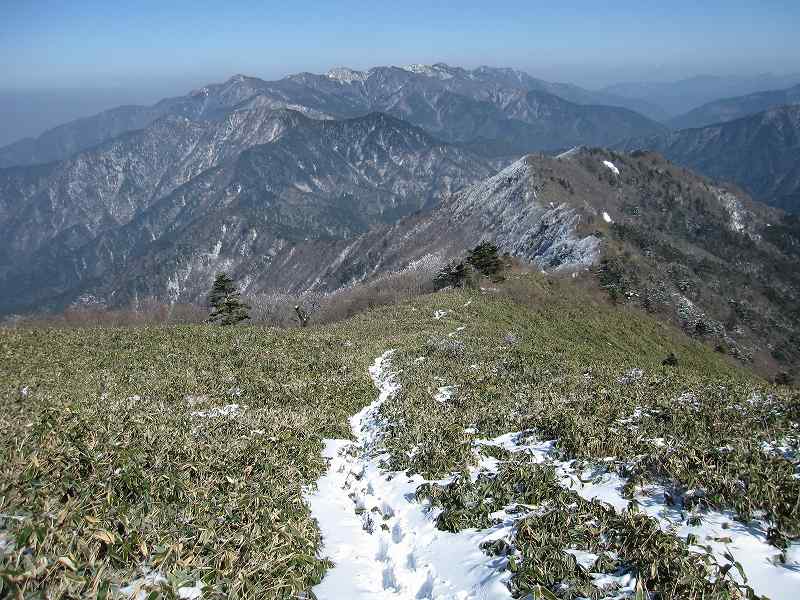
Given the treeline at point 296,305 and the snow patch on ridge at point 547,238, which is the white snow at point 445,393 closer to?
the treeline at point 296,305

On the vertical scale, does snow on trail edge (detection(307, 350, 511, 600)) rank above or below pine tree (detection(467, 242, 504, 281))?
above

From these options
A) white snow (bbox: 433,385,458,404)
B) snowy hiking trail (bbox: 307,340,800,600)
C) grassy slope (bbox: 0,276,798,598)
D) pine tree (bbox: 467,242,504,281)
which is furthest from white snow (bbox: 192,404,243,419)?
pine tree (bbox: 467,242,504,281)

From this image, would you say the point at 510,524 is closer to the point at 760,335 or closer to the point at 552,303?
the point at 552,303

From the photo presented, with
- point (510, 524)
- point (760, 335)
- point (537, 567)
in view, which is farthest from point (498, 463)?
point (760, 335)

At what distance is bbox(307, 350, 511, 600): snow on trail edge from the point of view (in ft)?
28.1

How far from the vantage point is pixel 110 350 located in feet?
93.2

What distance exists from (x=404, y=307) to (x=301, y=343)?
17649 mm

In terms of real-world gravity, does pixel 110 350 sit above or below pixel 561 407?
below

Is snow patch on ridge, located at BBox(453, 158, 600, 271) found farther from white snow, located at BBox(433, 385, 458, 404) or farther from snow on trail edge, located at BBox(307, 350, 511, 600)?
snow on trail edge, located at BBox(307, 350, 511, 600)

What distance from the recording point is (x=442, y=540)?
1016cm

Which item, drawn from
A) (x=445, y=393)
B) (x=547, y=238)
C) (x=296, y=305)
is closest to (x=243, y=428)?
(x=445, y=393)

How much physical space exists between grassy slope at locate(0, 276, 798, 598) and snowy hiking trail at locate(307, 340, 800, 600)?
26.0 inches

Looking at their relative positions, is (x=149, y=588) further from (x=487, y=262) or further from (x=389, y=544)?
(x=487, y=262)

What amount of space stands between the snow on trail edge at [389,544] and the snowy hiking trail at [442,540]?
2cm
